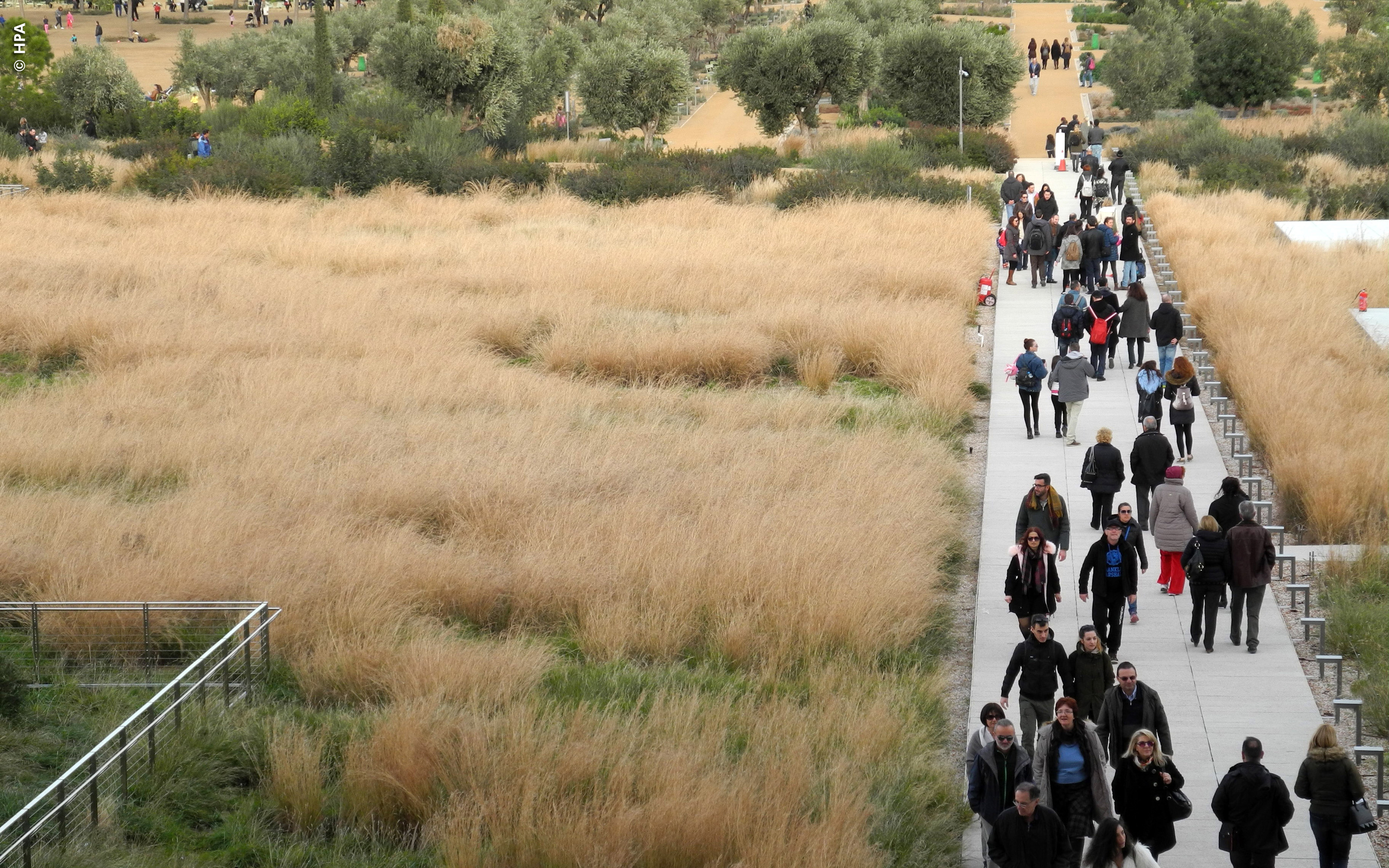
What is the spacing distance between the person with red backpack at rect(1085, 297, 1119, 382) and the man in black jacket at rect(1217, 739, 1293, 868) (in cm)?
1239

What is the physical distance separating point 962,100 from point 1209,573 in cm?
3996

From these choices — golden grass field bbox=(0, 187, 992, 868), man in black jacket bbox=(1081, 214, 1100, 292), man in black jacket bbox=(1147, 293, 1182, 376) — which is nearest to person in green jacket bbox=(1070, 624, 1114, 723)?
golden grass field bbox=(0, 187, 992, 868)

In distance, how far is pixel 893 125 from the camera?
5303cm

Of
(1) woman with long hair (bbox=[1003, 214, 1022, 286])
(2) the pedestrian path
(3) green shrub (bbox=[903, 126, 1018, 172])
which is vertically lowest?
(2) the pedestrian path

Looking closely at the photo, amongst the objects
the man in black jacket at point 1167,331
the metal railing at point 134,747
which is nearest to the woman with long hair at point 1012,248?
the man in black jacket at point 1167,331

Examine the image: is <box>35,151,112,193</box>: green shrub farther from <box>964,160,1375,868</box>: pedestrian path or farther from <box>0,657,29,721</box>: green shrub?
<box>0,657,29,721</box>: green shrub

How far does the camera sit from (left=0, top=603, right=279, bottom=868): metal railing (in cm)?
740

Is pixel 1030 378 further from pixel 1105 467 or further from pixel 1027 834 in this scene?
pixel 1027 834

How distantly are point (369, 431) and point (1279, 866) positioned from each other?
33.8ft

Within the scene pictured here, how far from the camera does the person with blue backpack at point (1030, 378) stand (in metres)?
17.0

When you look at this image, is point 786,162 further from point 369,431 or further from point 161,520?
point 161,520

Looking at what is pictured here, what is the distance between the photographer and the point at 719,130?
6147 centimetres

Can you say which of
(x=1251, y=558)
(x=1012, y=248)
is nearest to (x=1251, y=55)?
(x=1012, y=248)

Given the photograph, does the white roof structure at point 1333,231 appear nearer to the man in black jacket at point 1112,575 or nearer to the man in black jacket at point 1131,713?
the man in black jacket at point 1112,575
